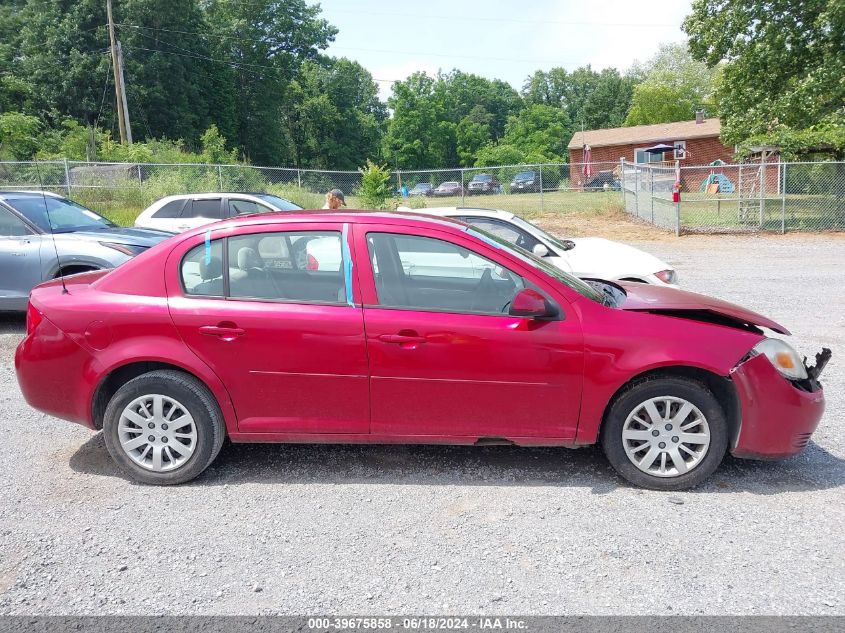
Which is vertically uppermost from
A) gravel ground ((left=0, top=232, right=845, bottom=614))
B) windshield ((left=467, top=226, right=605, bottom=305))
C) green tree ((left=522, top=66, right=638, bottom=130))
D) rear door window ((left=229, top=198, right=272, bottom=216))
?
green tree ((left=522, top=66, right=638, bottom=130))

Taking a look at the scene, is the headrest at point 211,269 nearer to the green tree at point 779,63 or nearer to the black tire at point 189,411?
the black tire at point 189,411

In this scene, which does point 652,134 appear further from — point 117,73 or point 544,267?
point 544,267

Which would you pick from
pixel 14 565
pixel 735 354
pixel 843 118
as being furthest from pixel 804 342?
pixel 843 118

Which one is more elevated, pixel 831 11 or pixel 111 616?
pixel 831 11

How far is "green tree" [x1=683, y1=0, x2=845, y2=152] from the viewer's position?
66.4 feet

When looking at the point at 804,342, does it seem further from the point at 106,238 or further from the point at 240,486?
the point at 106,238

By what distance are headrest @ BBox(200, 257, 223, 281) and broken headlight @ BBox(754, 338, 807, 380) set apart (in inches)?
125

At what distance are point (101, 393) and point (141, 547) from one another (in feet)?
3.83

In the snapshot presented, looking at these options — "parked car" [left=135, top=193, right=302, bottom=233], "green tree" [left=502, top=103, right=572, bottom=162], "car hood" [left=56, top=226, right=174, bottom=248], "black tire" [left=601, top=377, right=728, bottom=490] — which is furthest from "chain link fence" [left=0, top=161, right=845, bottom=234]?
"green tree" [left=502, top=103, right=572, bottom=162]

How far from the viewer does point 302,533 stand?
12.3 feet

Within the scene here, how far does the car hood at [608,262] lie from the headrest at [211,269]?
4377 millimetres

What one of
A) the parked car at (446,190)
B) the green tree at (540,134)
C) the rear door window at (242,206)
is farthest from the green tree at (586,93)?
the rear door window at (242,206)

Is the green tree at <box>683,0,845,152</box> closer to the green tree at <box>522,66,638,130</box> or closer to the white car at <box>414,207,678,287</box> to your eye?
the white car at <box>414,207,678,287</box>

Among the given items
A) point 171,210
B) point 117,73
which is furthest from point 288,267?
point 117,73
